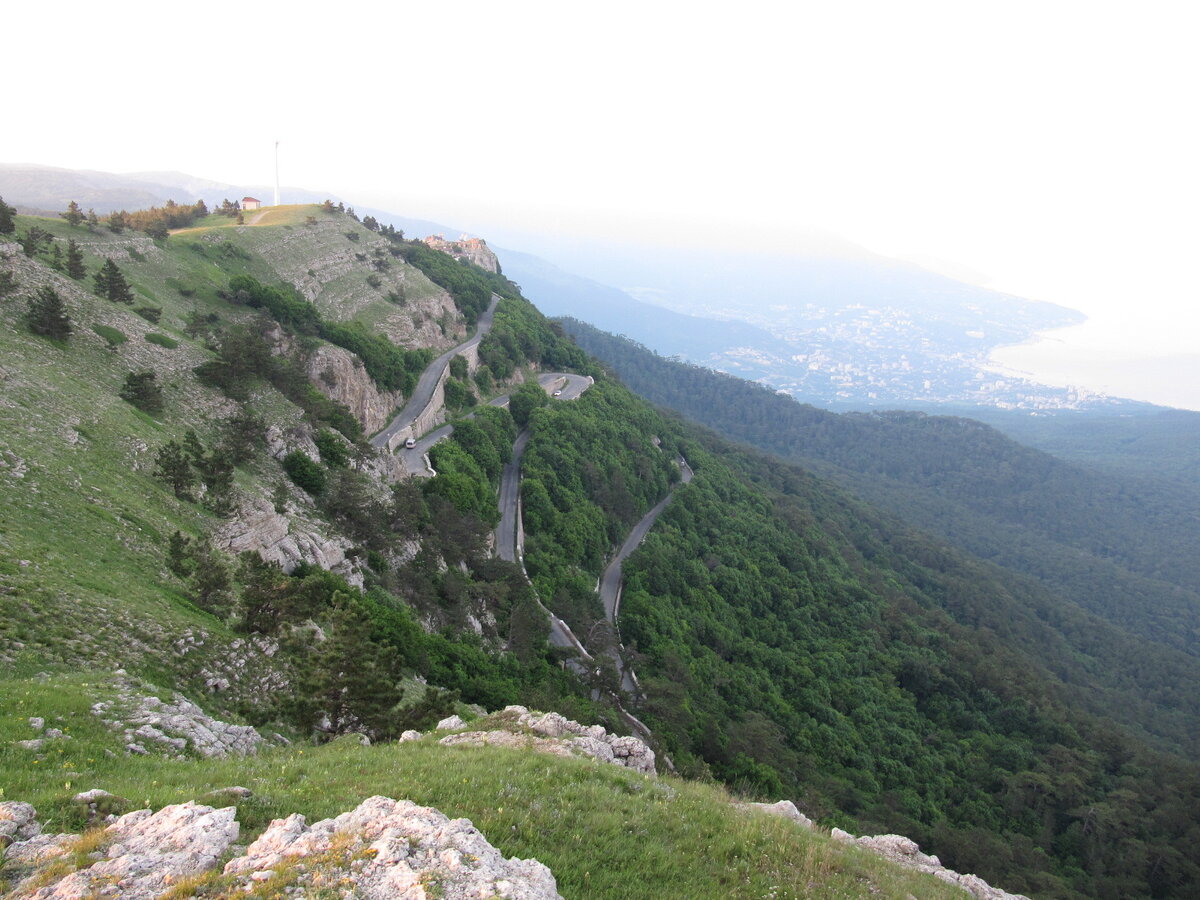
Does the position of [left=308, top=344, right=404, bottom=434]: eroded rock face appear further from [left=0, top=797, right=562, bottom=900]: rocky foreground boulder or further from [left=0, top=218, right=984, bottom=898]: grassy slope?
[left=0, top=797, right=562, bottom=900]: rocky foreground boulder

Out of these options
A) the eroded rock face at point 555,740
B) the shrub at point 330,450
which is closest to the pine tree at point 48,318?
the shrub at point 330,450

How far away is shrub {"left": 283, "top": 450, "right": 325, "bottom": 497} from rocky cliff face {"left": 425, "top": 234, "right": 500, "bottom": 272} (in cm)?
7645

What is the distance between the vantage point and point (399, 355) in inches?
1831

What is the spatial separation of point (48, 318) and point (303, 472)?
10.0 meters

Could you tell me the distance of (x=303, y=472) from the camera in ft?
81.8

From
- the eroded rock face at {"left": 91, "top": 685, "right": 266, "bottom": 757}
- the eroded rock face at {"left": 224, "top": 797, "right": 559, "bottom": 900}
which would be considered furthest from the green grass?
the eroded rock face at {"left": 224, "top": 797, "right": 559, "bottom": 900}

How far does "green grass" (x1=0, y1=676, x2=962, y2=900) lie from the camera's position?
279 inches

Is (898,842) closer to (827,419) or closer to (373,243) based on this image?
(373,243)

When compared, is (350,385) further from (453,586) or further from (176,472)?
(176,472)

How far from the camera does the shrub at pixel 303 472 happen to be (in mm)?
24844

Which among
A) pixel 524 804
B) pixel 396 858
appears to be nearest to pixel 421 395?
pixel 524 804

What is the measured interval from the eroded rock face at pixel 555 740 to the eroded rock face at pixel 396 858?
502 centimetres

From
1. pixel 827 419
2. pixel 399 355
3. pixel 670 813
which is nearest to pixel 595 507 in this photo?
pixel 399 355

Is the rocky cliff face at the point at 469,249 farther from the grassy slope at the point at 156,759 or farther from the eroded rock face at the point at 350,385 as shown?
the grassy slope at the point at 156,759
